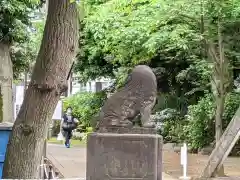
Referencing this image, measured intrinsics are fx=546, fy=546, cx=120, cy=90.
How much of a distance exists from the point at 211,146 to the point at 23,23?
28.5 feet

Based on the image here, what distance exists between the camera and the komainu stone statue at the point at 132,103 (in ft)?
24.4

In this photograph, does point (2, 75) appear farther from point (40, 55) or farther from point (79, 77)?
point (79, 77)

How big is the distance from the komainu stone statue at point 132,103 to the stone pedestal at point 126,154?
158 mm

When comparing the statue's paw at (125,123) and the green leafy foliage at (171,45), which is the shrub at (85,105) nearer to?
the green leafy foliage at (171,45)

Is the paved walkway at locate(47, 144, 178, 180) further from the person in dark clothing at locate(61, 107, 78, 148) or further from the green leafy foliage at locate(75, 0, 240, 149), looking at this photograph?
the green leafy foliage at locate(75, 0, 240, 149)

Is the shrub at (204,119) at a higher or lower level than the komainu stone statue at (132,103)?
lower

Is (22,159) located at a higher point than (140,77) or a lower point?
lower

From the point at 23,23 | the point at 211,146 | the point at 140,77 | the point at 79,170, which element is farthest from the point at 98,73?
the point at 140,77

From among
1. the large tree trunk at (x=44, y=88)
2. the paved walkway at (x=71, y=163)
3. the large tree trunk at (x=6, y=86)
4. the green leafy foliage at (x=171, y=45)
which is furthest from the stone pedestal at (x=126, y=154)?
the large tree trunk at (x=6, y=86)

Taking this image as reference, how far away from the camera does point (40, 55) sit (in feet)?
21.1

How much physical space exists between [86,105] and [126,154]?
873 inches

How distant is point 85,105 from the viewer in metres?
29.5

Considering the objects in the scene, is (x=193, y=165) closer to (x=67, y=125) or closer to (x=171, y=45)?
(x=171, y=45)

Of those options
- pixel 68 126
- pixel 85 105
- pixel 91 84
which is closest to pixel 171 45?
pixel 68 126
